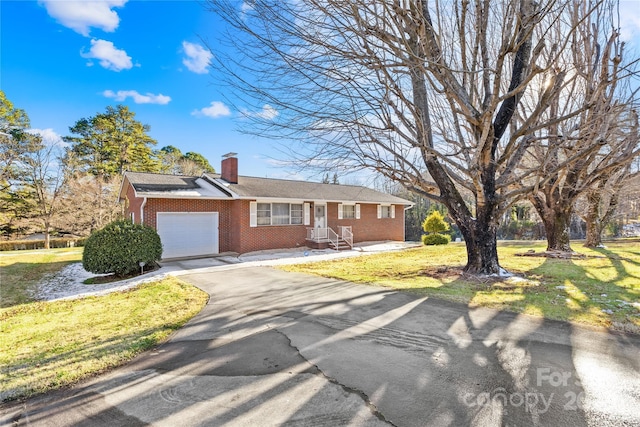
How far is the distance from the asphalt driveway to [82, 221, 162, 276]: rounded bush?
242 inches

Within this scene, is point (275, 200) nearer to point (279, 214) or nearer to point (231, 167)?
point (279, 214)

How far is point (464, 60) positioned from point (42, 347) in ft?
29.7

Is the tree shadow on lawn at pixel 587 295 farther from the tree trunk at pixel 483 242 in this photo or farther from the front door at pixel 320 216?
the front door at pixel 320 216

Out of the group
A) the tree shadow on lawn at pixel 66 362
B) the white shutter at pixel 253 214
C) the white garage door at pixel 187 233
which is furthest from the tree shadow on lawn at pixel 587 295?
the white garage door at pixel 187 233

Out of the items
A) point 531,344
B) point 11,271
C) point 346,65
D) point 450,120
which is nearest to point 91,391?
point 531,344

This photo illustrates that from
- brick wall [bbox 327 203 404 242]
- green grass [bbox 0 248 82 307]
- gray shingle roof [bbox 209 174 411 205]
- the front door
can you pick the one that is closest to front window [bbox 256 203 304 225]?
gray shingle roof [bbox 209 174 411 205]

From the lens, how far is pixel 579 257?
11352 millimetres

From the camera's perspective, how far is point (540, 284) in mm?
7230

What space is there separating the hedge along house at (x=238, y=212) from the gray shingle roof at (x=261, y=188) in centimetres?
4

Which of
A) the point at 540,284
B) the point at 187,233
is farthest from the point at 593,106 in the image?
the point at 187,233

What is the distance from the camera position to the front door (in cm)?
1669

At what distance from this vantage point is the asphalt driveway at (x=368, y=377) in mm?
2590

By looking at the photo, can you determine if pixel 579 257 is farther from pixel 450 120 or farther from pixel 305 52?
pixel 305 52

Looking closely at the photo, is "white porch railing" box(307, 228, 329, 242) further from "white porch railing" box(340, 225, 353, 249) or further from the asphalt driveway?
the asphalt driveway
